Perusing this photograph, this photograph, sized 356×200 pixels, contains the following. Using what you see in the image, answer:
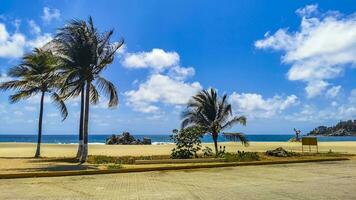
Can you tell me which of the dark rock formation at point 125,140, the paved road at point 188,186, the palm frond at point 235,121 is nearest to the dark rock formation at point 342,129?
the dark rock formation at point 125,140

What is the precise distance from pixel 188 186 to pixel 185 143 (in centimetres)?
951

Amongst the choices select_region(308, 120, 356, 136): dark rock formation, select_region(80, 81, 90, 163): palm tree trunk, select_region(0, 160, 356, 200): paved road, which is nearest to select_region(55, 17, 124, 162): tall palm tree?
select_region(80, 81, 90, 163): palm tree trunk

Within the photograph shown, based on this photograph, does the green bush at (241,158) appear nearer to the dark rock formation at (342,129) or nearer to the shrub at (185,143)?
the shrub at (185,143)

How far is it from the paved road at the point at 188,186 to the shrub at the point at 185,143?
19.1 feet

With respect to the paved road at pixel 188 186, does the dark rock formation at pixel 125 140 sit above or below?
above

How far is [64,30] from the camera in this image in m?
20.3

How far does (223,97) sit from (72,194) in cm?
1542

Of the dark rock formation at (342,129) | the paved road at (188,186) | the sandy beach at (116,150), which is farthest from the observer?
the dark rock formation at (342,129)

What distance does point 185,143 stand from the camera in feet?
67.1

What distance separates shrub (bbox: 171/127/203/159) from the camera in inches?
798

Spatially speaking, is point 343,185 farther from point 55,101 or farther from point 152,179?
point 55,101

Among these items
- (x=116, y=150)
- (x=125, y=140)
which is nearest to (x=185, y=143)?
(x=116, y=150)

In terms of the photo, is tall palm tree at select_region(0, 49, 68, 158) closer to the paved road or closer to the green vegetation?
the green vegetation

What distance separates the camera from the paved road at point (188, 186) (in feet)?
30.9
